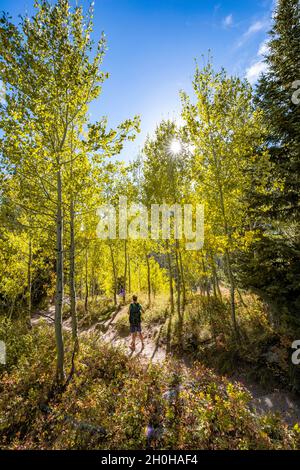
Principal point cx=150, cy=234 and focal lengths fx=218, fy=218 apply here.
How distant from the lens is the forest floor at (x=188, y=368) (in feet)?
18.9

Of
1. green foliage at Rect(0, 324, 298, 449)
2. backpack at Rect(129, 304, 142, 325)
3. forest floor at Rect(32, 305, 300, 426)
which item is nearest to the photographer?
green foliage at Rect(0, 324, 298, 449)

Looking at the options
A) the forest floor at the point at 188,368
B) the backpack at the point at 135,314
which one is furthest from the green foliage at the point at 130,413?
the backpack at the point at 135,314

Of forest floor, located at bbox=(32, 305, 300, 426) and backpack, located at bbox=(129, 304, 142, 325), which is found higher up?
backpack, located at bbox=(129, 304, 142, 325)

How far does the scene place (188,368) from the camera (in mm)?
7930

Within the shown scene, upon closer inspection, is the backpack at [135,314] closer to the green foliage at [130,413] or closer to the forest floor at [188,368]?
the forest floor at [188,368]

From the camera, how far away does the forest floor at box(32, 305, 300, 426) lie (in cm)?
576

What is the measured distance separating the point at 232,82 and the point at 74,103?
6.32 metres

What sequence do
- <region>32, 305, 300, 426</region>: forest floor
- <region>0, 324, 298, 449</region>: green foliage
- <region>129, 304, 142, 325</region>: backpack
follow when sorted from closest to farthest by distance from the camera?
<region>0, 324, 298, 449</region>: green foliage < <region>32, 305, 300, 426</region>: forest floor < <region>129, 304, 142, 325</region>: backpack

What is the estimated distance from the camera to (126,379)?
669 cm

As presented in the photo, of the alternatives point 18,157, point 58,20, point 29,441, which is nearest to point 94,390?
point 29,441

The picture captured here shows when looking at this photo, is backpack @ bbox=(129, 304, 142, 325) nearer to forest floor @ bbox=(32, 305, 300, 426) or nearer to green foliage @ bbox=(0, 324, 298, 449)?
forest floor @ bbox=(32, 305, 300, 426)

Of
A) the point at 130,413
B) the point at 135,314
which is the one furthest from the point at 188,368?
the point at 130,413

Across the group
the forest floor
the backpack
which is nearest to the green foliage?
the forest floor

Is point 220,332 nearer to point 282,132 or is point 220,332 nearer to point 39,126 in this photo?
point 282,132
